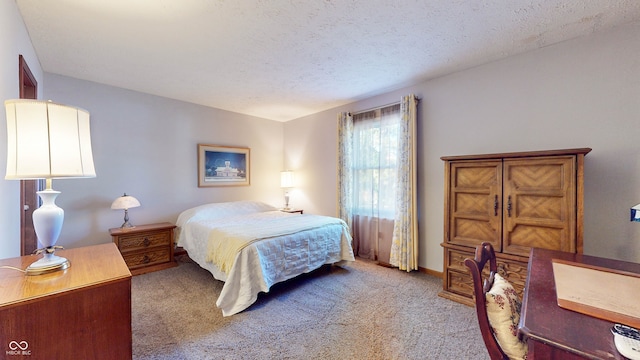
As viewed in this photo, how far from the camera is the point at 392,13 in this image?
1863 mm

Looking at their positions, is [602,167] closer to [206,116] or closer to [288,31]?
[288,31]

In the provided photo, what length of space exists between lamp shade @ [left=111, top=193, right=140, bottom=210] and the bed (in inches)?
24.6

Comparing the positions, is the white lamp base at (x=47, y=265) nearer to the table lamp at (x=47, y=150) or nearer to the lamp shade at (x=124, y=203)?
the table lamp at (x=47, y=150)

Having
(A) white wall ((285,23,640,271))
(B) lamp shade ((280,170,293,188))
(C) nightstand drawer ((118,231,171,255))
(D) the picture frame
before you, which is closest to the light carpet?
(C) nightstand drawer ((118,231,171,255))

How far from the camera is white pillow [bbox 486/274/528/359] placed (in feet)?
3.32

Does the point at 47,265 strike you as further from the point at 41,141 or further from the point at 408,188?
the point at 408,188

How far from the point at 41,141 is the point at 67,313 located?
71 centimetres

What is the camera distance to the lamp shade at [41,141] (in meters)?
1.02

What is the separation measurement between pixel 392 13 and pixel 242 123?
3.37 meters

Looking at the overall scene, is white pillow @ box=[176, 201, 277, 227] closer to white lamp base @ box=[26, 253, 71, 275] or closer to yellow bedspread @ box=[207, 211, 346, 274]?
yellow bedspread @ box=[207, 211, 346, 274]

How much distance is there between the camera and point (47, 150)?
3.44 ft

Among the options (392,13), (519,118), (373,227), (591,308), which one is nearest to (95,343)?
(591,308)

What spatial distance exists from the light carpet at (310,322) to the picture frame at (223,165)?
168 centimetres

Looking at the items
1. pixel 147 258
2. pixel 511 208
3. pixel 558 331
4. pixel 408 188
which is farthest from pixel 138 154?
pixel 511 208
